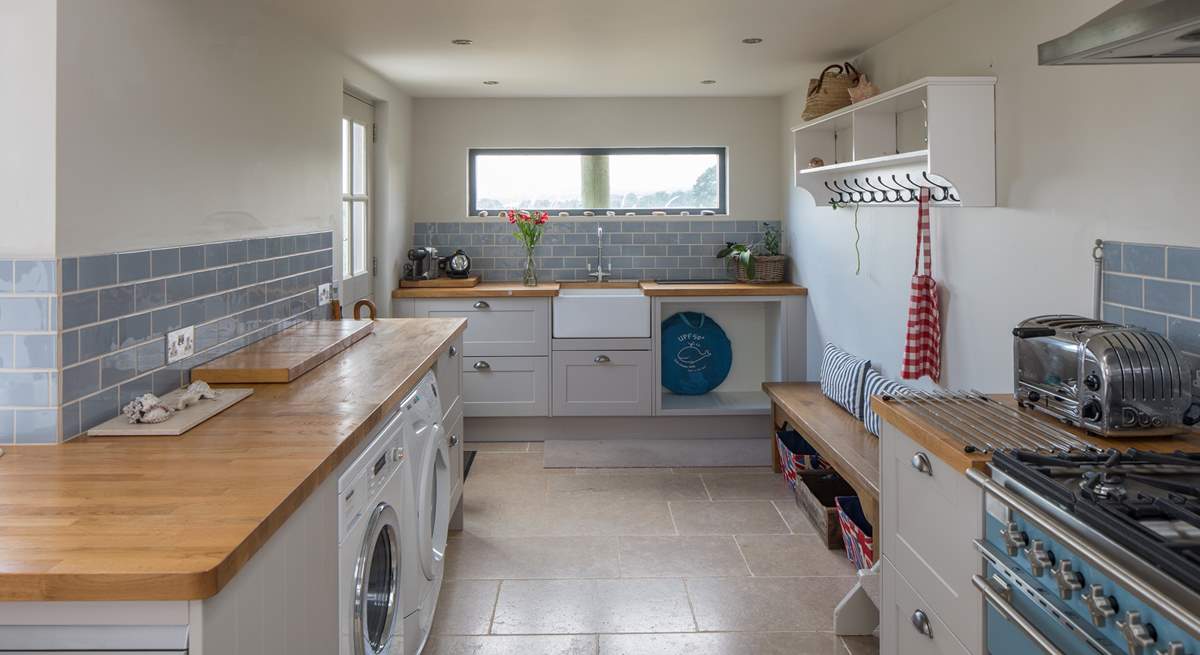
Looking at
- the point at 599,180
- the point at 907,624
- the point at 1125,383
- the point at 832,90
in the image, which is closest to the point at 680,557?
the point at 907,624

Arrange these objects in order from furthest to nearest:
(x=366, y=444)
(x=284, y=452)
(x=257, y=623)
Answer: (x=366, y=444) → (x=284, y=452) → (x=257, y=623)

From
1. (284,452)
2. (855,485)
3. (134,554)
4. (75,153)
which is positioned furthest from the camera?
(855,485)

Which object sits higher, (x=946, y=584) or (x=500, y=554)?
(x=946, y=584)

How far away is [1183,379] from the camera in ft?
6.72

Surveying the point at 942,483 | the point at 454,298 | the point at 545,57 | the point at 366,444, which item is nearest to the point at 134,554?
the point at 366,444

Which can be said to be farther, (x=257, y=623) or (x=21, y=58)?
(x=21, y=58)

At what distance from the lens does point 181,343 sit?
266 cm

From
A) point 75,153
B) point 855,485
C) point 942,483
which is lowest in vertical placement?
point 855,485

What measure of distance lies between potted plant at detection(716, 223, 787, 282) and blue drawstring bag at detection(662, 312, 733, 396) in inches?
16.5

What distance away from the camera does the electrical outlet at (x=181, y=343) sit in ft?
8.51

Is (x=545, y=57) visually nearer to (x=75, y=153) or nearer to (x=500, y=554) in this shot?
(x=500, y=554)

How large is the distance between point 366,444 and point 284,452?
0.36m

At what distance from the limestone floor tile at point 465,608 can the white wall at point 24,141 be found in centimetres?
175

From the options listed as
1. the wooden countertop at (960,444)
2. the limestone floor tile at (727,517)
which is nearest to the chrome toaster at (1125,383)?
the wooden countertop at (960,444)
